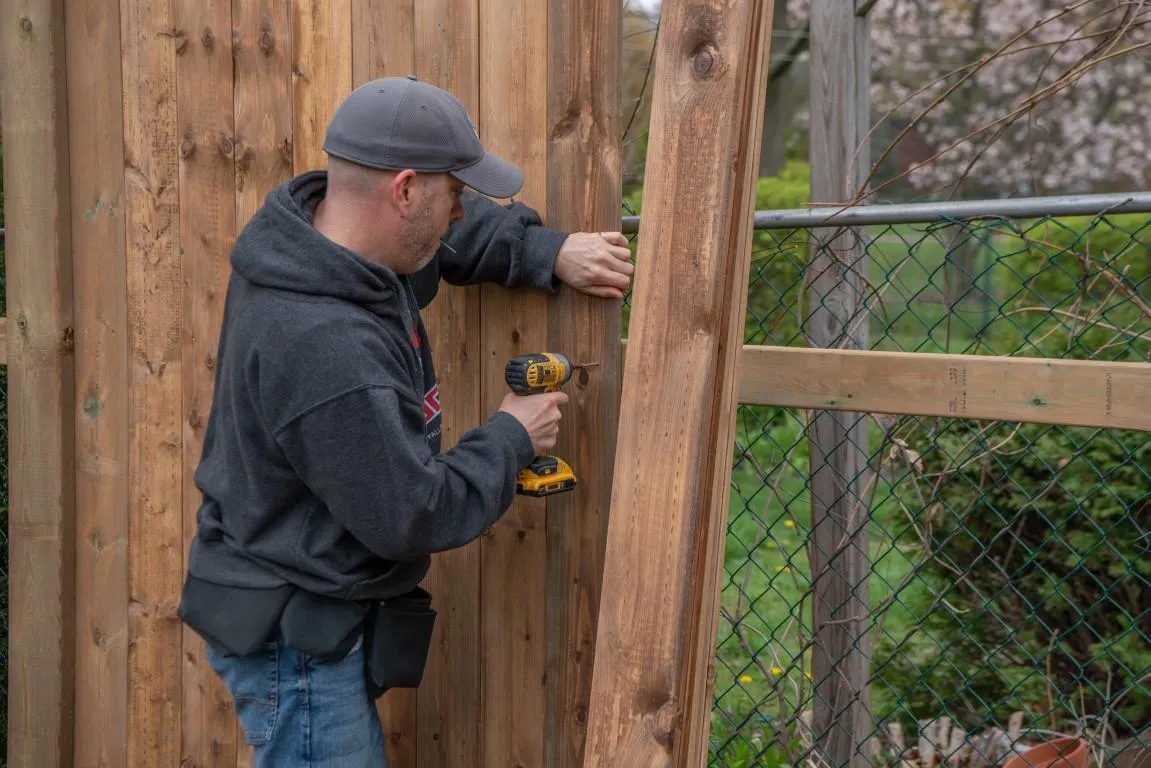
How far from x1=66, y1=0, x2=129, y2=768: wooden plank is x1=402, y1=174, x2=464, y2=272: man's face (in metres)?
1.31

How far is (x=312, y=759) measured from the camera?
233 cm

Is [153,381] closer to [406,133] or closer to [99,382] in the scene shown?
[99,382]

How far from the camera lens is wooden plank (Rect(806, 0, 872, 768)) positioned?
3.43 meters

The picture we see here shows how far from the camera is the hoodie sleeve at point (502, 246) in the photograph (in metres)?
2.51

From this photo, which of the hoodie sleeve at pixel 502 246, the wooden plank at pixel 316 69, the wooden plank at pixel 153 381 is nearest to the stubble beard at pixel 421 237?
the hoodie sleeve at pixel 502 246

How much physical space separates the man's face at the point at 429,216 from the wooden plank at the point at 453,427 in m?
0.44

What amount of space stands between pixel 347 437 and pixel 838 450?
1858 millimetres

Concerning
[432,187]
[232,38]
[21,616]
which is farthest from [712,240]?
[21,616]

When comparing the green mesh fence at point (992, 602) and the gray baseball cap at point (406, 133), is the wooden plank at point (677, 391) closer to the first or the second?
the gray baseball cap at point (406, 133)

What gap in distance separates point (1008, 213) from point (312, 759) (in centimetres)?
183

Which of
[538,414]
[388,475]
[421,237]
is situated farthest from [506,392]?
[388,475]

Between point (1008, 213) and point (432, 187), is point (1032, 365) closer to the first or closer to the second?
point (1008, 213)

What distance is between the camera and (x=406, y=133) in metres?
2.16

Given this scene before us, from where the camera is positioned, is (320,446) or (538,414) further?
(538,414)
